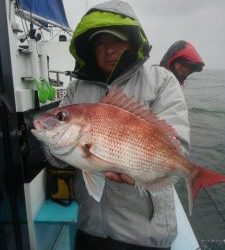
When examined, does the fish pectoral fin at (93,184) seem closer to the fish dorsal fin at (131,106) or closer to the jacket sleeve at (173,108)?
the fish dorsal fin at (131,106)

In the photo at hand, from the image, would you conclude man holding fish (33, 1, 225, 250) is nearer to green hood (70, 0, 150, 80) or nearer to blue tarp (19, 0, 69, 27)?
green hood (70, 0, 150, 80)

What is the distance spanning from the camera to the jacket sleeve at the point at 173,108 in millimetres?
2117

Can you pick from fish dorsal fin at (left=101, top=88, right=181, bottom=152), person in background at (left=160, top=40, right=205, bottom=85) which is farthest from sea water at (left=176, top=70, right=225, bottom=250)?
fish dorsal fin at (left=101, top=88, right=181, bottom=152)

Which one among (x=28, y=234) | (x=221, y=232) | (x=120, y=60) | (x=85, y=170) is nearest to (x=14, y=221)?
(x=28, y=234)

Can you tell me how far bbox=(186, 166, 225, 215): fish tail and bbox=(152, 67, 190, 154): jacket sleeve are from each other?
16cm

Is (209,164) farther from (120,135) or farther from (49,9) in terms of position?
(120,135)

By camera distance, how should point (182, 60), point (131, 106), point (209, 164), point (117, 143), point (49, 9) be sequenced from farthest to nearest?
1. point (209, 164)
2. point (49, 9)
3. point (182, 60)
4. point (131, 106)
5. point (117, 143)

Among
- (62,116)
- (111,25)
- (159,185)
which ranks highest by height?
(111,25)

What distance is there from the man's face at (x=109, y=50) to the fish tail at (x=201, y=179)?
0.86 meters

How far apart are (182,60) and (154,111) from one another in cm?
286

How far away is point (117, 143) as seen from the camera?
1.79 metres

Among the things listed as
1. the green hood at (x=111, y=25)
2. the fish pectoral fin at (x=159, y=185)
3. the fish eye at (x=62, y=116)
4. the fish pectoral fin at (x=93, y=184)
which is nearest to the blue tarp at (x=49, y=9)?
the green hood at (x=111, y=25)

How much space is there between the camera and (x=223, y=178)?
6.22 ft

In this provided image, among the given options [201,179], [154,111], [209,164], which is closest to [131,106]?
[154,111]
